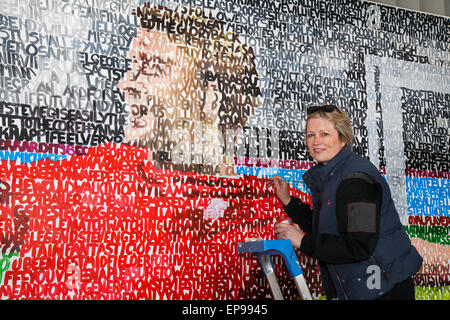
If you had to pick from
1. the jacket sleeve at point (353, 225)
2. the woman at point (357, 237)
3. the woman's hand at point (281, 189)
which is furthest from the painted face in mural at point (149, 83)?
the jacket sleeve at point (353, 225)

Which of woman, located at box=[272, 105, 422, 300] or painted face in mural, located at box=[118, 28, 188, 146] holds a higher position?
painted face in mural, located at box=[118, 28, 188, 146]

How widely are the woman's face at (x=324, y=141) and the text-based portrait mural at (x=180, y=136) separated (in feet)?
1.31

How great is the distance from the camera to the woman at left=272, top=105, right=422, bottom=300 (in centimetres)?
150

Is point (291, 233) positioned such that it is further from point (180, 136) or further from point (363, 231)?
point (180, 136)

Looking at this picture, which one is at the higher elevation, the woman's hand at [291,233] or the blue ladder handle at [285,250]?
the woman's hand at [291,233]

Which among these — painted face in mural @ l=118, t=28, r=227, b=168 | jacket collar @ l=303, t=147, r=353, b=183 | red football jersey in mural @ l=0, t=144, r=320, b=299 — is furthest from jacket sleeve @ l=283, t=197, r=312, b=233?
painted face in mural @ l=118, t=28, r=227, b=168

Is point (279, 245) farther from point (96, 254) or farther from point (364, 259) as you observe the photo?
point (96, 254)

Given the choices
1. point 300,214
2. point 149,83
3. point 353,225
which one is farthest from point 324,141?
point 149,83

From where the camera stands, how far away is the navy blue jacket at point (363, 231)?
1.50m

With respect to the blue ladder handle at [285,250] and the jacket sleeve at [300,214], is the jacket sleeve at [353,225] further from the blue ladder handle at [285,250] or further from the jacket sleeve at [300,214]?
the jacket sleeve at [300,214]

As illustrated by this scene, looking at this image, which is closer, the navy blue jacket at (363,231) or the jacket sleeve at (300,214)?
the navy blue jacket at (363,231)

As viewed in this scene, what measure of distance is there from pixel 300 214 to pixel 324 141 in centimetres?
36

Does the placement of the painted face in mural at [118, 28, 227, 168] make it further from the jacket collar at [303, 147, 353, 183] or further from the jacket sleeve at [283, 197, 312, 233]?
the jacket collar at [303, 147, 353, 183]

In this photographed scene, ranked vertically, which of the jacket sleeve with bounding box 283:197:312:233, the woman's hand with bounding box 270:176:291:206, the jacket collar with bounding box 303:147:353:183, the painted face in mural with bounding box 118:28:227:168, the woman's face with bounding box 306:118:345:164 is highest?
the painted face in mural with bounding box 118:28:227:168
